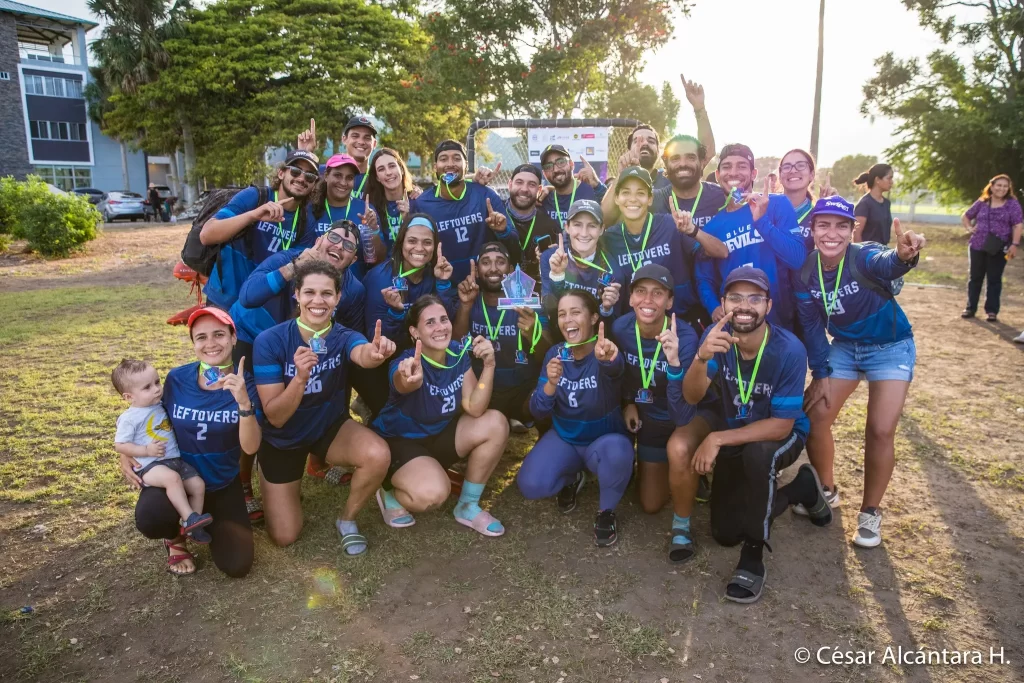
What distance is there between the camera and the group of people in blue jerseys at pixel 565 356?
3.77 m

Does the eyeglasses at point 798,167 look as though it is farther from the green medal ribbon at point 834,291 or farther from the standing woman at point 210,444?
the standing woman at point 210,444

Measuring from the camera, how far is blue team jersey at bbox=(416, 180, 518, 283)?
5234 millimetres

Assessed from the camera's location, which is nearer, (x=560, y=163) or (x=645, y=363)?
(x=645, y=363)

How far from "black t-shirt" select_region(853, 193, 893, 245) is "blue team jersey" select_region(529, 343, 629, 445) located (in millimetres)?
5360

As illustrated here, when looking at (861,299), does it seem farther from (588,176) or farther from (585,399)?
(588,176)

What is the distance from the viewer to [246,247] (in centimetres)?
460

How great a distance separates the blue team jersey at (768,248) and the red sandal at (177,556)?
3.75 metres

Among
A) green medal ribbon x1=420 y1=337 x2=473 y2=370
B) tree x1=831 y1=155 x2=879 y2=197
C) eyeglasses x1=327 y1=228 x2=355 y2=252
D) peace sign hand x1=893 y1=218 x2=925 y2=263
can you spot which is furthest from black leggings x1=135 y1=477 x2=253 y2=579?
tree x1=831 y1=155 x2=879 y2=197

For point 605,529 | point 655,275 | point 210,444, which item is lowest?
point 605,529

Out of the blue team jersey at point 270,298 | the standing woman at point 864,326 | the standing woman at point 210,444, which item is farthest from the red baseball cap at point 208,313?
the standing woman at point 864,326

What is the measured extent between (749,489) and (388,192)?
136 inches

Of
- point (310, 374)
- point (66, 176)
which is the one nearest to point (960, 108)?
point (310, 374)

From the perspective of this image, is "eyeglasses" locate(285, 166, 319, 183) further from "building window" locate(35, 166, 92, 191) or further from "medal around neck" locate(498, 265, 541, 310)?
"building window" locate(35, 166, 92, 191)

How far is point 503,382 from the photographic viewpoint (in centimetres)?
512
